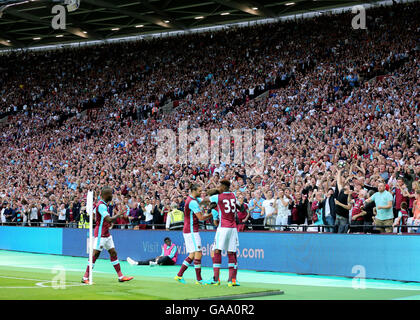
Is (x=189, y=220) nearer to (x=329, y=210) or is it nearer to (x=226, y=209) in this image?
(x=226, y=209)

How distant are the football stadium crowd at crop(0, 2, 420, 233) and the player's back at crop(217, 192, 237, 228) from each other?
13.2 ft

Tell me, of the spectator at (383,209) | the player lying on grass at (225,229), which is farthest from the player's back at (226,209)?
the spectator at (383,209)

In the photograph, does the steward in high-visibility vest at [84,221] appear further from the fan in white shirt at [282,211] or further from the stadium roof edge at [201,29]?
the stadium roof edge at [201,29]

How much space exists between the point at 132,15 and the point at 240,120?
16.6 metres

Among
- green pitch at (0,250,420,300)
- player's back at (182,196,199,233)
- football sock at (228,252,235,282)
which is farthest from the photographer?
player's back at (182,196,199,233)

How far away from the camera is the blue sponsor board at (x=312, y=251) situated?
Answer: 607 inches

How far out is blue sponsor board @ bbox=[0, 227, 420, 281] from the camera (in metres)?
15.4

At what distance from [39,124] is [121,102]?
7105 millimetres

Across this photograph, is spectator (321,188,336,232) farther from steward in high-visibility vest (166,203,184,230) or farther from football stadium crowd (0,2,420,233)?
steward in high-visibility vest (166,203,184,230)

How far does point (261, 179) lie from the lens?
22.9m

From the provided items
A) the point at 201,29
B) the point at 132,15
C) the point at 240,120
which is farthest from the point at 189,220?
the point at 201,29

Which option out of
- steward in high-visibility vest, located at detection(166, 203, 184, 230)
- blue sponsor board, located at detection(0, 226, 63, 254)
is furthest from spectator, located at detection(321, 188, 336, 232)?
blue sponsor board, located at detection(0, 226, 63, 254)

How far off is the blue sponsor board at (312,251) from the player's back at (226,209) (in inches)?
165

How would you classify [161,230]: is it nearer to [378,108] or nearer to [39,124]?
[378,108]
